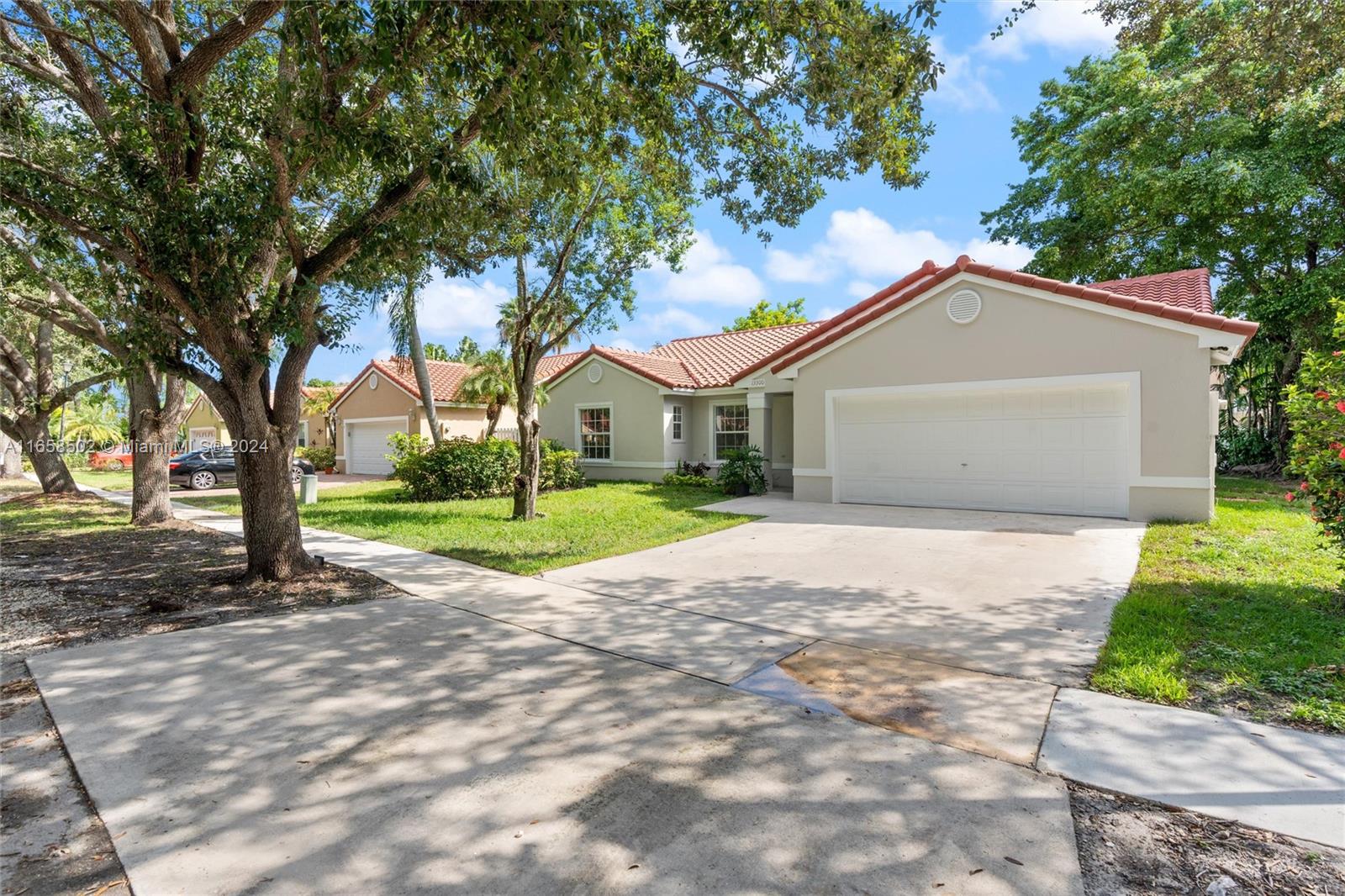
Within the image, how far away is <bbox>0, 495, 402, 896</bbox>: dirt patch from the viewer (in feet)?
8.83

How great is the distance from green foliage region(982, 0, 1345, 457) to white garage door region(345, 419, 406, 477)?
23986 mm

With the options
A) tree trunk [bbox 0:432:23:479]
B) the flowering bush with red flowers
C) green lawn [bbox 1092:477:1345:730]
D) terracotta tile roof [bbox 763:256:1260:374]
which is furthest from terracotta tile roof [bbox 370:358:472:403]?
the flowering bush with red flowers

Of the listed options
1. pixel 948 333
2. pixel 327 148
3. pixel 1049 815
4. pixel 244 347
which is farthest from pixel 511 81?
pixel 948 333

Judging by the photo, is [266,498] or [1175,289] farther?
[1175,289]

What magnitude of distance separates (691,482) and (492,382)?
279 inches

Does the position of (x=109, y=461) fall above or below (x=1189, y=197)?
below

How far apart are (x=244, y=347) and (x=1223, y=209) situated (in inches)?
852

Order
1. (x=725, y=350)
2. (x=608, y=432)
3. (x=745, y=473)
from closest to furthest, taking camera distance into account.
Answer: (x=745, y=473)
(x=608, y=432)
(x=725, y=350)

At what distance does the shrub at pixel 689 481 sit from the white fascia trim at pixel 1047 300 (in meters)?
3.92

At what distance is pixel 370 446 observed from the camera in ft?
88.4

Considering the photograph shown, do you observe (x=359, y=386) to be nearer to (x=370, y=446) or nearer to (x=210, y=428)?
(x=370, y=446)

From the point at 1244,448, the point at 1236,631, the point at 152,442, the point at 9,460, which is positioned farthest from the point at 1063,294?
the point at 9,460

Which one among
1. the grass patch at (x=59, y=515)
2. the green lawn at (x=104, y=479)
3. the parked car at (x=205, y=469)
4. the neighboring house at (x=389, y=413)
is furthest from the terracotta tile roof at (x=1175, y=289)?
the green lawn at (x=104, y=479)

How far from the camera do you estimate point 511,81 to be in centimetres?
515
